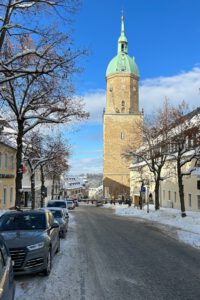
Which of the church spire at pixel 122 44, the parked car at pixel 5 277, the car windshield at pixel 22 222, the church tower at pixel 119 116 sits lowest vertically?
the parked car at pixel 5 277

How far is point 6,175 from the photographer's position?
47594 mm

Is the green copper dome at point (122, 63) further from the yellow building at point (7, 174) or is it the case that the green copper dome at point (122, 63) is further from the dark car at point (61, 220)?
the dark car at point (61, 220)

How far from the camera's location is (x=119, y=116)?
11519cm

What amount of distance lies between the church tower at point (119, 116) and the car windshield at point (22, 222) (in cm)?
9817

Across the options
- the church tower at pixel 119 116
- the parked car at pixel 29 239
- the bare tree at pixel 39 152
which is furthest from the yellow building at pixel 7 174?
the church tower at pixel 119 116

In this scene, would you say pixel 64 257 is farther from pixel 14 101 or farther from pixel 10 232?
pixel 14 101

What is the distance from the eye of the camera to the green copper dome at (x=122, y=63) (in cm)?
11770

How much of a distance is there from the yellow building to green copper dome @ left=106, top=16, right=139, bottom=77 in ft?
235

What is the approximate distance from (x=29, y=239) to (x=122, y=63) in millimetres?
112197

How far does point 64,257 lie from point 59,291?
472 centimetres

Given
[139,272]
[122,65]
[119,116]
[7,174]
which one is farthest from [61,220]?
[122,65]

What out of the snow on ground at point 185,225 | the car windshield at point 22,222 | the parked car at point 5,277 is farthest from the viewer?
the snow on ground at point 185,225

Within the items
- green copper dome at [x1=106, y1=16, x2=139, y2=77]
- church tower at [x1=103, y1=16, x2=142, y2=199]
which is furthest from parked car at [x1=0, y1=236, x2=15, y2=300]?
green copper dome at [x1=106, y1=16, x2=139, y2=77]

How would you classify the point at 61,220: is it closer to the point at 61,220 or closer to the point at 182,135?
the point at 61,220
